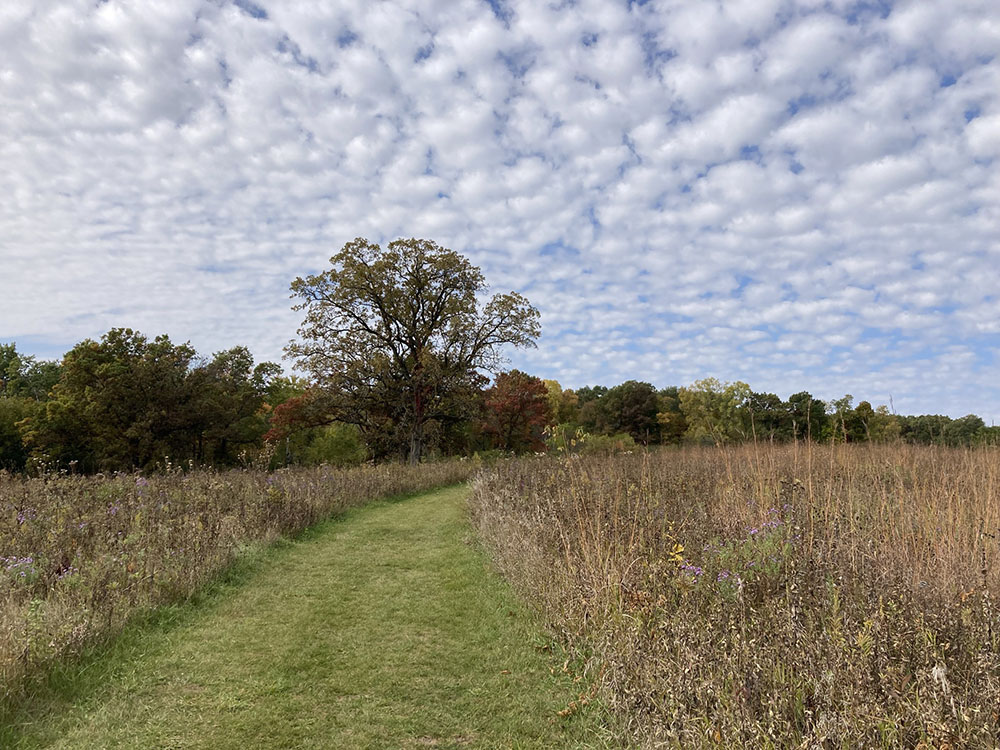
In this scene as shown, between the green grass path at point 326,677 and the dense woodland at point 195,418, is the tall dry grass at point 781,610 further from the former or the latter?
the dense woodland at point 195,418

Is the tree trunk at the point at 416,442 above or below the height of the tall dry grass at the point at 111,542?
above

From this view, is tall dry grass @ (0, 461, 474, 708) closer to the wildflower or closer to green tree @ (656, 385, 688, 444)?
the wildflower

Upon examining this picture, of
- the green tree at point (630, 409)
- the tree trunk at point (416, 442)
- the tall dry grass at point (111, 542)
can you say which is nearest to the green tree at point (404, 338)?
the tree trunk at point (416, 442)

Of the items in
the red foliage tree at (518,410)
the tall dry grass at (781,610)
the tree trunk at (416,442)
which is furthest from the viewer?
the red foliage tree at (518,410)

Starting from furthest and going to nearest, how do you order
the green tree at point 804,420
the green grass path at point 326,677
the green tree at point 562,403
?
1. the green tree at point 562,403
2. the green tree at point 804,420
3. the green grass path at point 326,677

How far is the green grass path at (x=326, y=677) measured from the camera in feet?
11.6

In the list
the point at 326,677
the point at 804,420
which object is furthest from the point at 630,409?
the point at 326,677

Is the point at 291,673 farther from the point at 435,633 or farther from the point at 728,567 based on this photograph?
the point at 728,567

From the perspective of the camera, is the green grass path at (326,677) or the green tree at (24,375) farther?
the green tree at (24,375)

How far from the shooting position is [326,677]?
4316 mm

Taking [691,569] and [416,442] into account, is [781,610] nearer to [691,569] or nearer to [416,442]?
[691,569]

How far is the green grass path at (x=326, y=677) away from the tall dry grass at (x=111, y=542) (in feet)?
1.01

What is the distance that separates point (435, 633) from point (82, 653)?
2.74m

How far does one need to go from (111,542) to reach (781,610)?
23.1 ft
